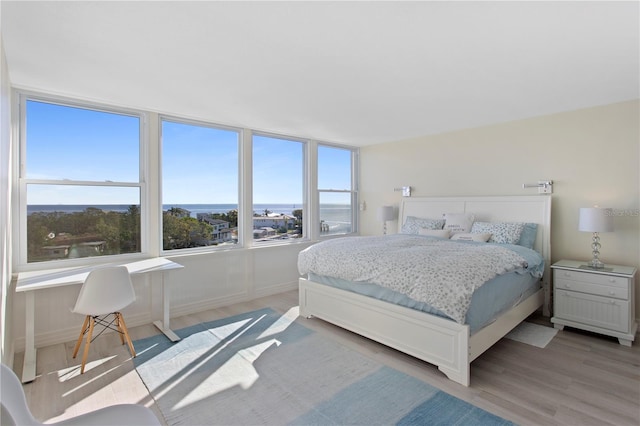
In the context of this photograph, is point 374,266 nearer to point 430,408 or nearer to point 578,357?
point 430,408

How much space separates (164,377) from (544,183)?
14.6ft

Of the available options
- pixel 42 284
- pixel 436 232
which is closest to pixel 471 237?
pixel 436 232

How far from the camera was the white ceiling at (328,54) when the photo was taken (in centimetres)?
184

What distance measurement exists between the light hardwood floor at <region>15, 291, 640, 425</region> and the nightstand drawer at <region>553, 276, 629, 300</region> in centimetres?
45

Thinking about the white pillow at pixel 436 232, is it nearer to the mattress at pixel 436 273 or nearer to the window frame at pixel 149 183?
the mattress at pixel 436 273

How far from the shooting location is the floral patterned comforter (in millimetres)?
2447

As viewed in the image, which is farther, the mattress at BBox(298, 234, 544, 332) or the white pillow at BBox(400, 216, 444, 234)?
the white pillow at BBox(400, 216, 444, 234)

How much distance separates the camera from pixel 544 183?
3938 mm

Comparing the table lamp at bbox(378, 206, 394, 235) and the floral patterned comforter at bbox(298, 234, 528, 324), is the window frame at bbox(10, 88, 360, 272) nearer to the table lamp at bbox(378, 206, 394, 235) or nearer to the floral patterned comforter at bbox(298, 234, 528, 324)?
the table lamp at bbox(378, 206, 394, 235)

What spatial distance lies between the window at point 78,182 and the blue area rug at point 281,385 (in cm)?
124

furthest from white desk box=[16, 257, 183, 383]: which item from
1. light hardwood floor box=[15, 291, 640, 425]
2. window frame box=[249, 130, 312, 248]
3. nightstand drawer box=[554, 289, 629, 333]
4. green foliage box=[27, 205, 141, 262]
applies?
nightstand drawer box=[554, 289, 629, 333]

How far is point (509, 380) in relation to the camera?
245 cm

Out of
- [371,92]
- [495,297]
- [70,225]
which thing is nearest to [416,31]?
[371,92]

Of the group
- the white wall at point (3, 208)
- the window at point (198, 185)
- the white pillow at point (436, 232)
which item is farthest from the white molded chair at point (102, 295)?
the white pillow at point (436, 232)
